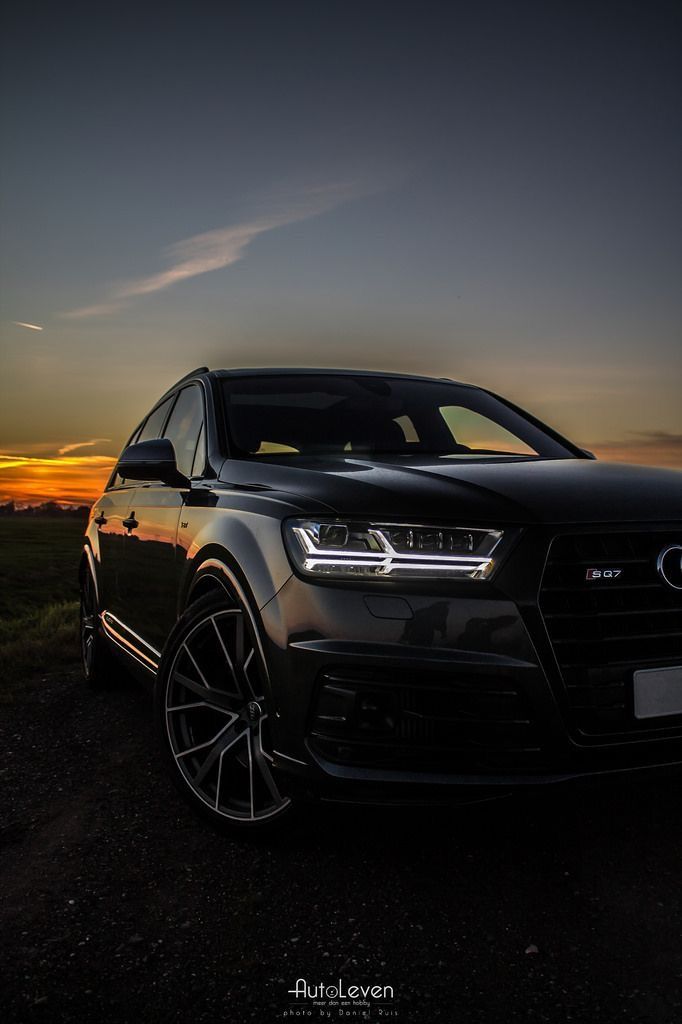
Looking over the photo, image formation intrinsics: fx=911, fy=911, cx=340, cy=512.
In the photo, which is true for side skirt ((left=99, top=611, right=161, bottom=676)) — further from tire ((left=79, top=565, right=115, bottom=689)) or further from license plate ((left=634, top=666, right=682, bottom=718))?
license plate ((left=634, top=666, right=682, bottom=718))

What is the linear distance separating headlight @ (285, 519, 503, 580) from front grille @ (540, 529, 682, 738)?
0.66ft

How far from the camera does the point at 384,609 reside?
2.51 meters

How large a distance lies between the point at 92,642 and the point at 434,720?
3922 millimetres

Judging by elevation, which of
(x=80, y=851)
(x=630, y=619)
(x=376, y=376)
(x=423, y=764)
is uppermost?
(x=376, y=376)

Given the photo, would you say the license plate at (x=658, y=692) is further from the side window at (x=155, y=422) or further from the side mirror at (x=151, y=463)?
the side window at (x=155, y=422)

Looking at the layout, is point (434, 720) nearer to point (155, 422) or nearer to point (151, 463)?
point (151, 463)

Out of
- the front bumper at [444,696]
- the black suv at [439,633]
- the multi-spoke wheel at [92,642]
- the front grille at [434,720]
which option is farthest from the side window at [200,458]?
the multi-spoke wheel at [92,642]

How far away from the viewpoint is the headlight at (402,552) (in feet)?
8.36

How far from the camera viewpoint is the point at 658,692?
8.46 ft

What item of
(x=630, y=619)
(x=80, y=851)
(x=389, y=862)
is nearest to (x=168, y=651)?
(x=80, y=851)

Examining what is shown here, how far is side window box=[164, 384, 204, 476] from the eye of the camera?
4242mm

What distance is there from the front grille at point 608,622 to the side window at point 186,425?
6.91 ft

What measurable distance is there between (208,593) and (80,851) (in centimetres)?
100

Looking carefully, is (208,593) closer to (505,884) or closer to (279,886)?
(279,886)
